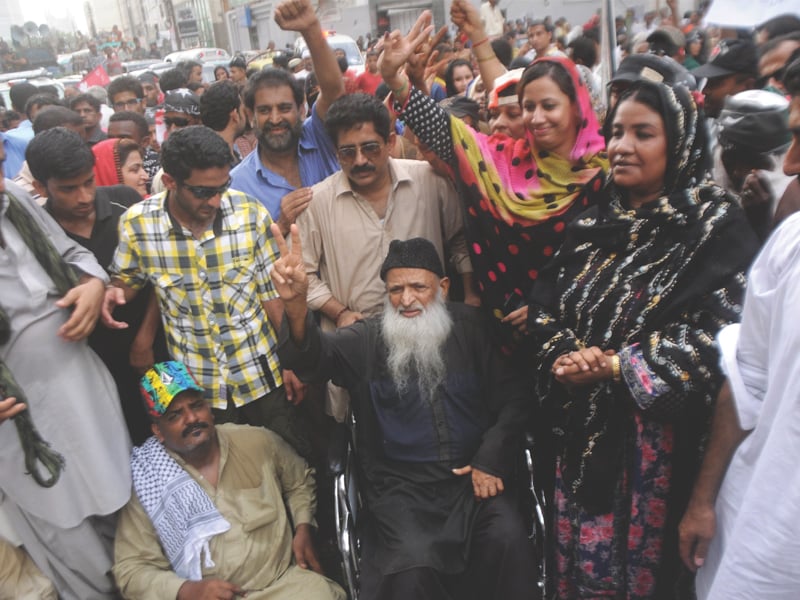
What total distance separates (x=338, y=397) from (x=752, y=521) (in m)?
1.96

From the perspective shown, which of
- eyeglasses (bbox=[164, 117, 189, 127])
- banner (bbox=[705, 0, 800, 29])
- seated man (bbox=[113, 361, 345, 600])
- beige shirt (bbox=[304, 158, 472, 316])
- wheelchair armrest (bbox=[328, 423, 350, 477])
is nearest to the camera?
wheelchair armrest (bbox=[328, 423, 350, 477])

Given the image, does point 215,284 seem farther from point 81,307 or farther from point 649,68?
point 649,68

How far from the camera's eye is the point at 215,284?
2826mm

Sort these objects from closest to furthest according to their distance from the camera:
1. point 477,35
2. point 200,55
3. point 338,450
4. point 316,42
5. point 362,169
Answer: point 338,450 → point 362,169 → point 316,42 → point 477,35 → point 200,55

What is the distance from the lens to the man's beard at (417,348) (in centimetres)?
276

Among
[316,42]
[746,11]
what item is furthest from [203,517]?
[746,11]

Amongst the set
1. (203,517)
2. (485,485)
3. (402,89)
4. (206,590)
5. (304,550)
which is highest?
(402,89)

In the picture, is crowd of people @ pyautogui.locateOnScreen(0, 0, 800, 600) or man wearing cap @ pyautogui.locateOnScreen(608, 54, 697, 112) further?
man wearing cap @ pyautogui.locateOnScreen(608, 54, 697, 112)

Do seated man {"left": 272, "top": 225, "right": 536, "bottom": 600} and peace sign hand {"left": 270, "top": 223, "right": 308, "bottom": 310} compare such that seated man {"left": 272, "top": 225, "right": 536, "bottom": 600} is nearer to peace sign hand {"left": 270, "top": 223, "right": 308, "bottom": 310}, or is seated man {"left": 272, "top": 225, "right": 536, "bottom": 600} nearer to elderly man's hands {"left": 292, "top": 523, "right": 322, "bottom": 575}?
peace sign hand {"left": 270, "top": 223, "right": 308, "bottom": 310}

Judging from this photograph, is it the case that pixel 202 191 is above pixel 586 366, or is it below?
above

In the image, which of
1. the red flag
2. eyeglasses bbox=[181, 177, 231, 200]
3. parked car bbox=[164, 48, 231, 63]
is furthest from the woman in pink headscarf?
parked car bbox=[164, 48, 231, 63]

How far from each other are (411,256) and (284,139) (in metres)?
1.20

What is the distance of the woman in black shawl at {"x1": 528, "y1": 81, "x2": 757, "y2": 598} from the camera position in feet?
6.61

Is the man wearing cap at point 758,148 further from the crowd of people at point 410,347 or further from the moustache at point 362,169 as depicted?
the moustache at point 362,169
